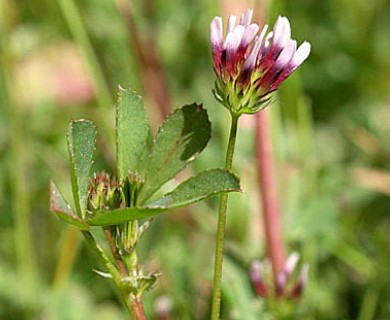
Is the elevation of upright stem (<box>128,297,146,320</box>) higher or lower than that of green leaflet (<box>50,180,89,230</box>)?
lower

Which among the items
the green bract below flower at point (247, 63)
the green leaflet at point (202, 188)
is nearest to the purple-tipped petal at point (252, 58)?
the green bract below flower at point (247, 63)

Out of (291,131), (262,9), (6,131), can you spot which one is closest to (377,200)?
(291,131)

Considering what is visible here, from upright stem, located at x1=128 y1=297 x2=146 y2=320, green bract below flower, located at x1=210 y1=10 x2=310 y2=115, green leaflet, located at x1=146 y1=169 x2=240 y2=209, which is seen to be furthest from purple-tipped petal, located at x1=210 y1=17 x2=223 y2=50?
upright stem, located at x1=128 y1=297 x2=146 y2=320

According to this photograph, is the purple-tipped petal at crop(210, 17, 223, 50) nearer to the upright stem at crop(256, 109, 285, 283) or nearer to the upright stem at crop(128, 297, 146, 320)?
the upright stem at crop(128, 297, 146, 320)

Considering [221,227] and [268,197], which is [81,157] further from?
[268,197]

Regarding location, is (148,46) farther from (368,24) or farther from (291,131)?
(368,24)
